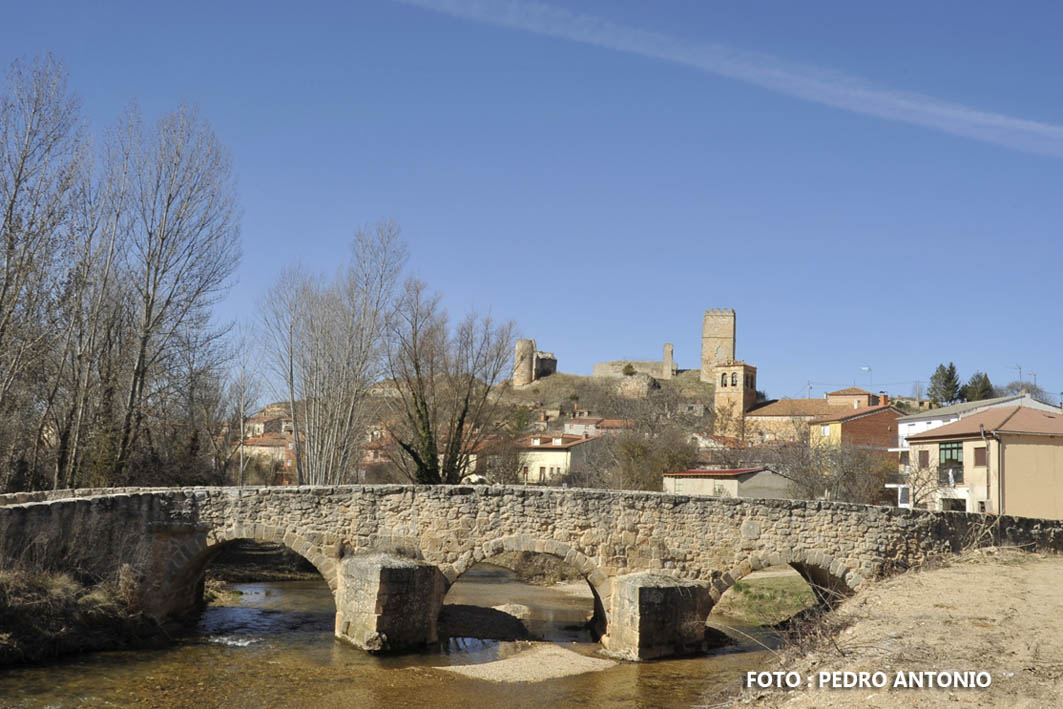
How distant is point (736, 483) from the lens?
2794 centimetres

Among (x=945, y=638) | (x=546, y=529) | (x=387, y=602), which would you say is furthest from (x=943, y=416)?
(x=387, y=602)

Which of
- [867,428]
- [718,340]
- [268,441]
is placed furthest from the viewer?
[718,340]

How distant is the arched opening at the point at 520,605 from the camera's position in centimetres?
1772

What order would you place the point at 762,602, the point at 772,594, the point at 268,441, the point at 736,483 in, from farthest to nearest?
1. the point at 268,441
2. the point at 736,483
3. the point at 772,594
4. the point at 762,602

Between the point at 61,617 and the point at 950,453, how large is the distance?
23.7m

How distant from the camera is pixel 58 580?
558 inches

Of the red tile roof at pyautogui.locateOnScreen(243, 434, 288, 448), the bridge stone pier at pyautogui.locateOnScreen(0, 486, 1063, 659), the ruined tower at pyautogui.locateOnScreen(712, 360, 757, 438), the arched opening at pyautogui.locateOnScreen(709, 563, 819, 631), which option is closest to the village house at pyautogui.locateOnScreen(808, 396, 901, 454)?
the arched opening at pyautogui.locateOnScreen(709, 563, 819, 631)

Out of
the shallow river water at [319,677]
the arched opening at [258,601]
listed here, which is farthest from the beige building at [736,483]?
the arched opening at [258,601]

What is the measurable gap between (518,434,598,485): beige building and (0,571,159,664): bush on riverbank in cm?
2986

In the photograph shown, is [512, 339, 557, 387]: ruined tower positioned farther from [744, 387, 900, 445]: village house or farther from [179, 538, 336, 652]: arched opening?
[179, 538, 336, 652]: arched opening

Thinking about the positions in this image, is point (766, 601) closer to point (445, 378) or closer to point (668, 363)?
point (445, 378)

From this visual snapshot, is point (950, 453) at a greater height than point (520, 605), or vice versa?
point (950, 453)

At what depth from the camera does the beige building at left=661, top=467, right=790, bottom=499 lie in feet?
92.0

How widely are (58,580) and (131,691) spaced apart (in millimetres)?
2823
